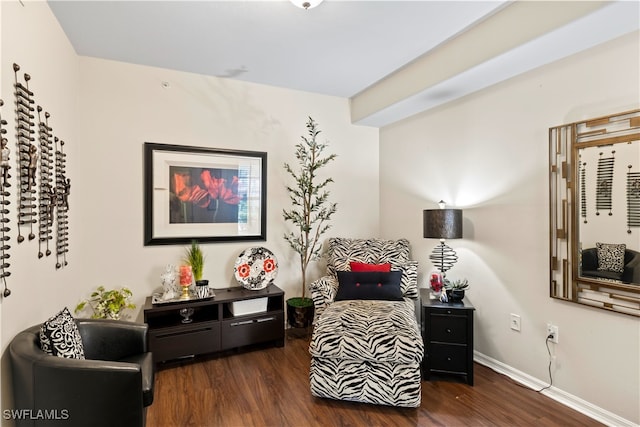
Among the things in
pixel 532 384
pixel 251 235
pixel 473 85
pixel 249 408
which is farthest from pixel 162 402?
pixel 473 85

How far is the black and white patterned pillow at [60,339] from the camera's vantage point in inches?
60.8

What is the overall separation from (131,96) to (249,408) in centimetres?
277

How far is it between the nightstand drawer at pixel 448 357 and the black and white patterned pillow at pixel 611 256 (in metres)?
1.05

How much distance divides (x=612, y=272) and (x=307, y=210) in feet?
8.32

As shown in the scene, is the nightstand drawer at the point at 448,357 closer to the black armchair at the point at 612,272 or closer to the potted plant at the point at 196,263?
the black armchair at the point at 612,272

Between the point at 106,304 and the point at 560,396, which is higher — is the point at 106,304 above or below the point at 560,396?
above

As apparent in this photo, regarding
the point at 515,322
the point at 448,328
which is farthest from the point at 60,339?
the point at 515,322

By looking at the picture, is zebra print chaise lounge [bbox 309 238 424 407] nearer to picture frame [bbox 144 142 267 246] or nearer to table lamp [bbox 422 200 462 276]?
table lamp [bbox 422 200 462 276]

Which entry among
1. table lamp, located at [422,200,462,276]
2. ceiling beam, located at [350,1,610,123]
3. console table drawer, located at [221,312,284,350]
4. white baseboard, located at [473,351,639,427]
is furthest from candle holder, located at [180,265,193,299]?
white baseboard, located at [473,351,639,427]

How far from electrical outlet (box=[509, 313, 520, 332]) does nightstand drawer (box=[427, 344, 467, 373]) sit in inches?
17.9

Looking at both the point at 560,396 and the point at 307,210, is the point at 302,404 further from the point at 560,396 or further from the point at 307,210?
the point at 307,210

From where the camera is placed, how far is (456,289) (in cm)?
264

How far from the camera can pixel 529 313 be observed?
2418mm

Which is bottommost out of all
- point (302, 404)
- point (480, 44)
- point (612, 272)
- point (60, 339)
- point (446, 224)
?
point (302, 404)
